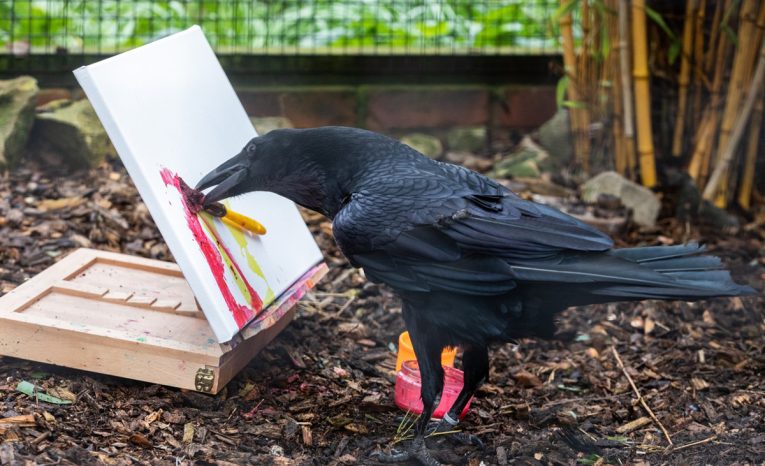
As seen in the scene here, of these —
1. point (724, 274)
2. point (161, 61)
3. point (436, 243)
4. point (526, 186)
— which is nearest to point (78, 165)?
point (161, 61)

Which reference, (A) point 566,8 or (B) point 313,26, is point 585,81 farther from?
(B) point 313,26

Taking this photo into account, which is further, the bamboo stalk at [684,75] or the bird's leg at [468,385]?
the bamboo stalk at [684,75]

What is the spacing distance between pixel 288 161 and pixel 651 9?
310cm

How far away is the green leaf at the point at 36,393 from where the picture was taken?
11.3 ft

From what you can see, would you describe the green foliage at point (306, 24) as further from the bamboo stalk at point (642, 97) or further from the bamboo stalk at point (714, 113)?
the bamboo stalk at point (714, 113)

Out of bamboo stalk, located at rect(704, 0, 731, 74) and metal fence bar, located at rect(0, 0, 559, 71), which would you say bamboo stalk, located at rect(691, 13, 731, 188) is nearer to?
bamboo stalk, located at rect(704, 0, 731, 74)

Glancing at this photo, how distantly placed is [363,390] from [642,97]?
2800 millimetres

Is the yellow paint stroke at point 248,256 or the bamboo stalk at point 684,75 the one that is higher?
the bamboo stalk at point 684,75

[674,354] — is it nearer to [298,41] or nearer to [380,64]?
[380,64]

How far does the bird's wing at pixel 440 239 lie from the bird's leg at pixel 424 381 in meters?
0.23

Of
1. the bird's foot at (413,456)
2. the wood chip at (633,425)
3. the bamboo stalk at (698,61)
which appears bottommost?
the bird's foot at (413,456)

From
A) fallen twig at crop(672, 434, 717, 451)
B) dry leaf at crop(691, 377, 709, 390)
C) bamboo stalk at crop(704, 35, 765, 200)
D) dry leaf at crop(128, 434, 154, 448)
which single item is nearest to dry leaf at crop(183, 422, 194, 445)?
dry leaf at crop(128, 434, 154, 448)

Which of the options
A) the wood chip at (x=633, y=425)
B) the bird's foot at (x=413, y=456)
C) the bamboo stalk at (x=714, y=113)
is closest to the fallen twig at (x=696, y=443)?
the wood chip at (x=633, y=425)

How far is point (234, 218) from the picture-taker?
12.5ft
